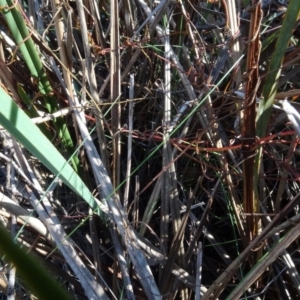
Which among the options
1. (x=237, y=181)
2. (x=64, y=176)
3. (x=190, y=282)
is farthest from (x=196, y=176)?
(x=64, y=176)

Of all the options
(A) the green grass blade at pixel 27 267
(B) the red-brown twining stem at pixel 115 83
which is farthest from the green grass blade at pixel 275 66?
(A) the green grass blade at pixel 27 267

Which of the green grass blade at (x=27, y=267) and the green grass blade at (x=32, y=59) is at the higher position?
the green grass blade at (x=27, y=267)

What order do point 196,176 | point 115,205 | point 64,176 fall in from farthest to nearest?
point 196,176
point 115,205
point 64,176

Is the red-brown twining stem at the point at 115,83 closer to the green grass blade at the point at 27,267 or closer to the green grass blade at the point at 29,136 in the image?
the green grass blade at the point at 29,136

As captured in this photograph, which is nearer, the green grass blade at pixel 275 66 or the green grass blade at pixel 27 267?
the green grass blade at pixel 27 267

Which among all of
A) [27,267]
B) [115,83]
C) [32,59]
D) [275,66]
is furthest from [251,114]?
[27,267]

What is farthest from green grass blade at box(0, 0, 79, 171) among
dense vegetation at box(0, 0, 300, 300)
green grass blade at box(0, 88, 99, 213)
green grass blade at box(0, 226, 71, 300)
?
green grass blade at box(0, 226, 71, 300)

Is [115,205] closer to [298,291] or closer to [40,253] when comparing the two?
[40,253]

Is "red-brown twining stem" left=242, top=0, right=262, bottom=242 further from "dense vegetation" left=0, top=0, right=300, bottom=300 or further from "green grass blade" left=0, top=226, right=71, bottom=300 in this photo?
"green grass blade" left=0, top=226, right=71, bottom=300
